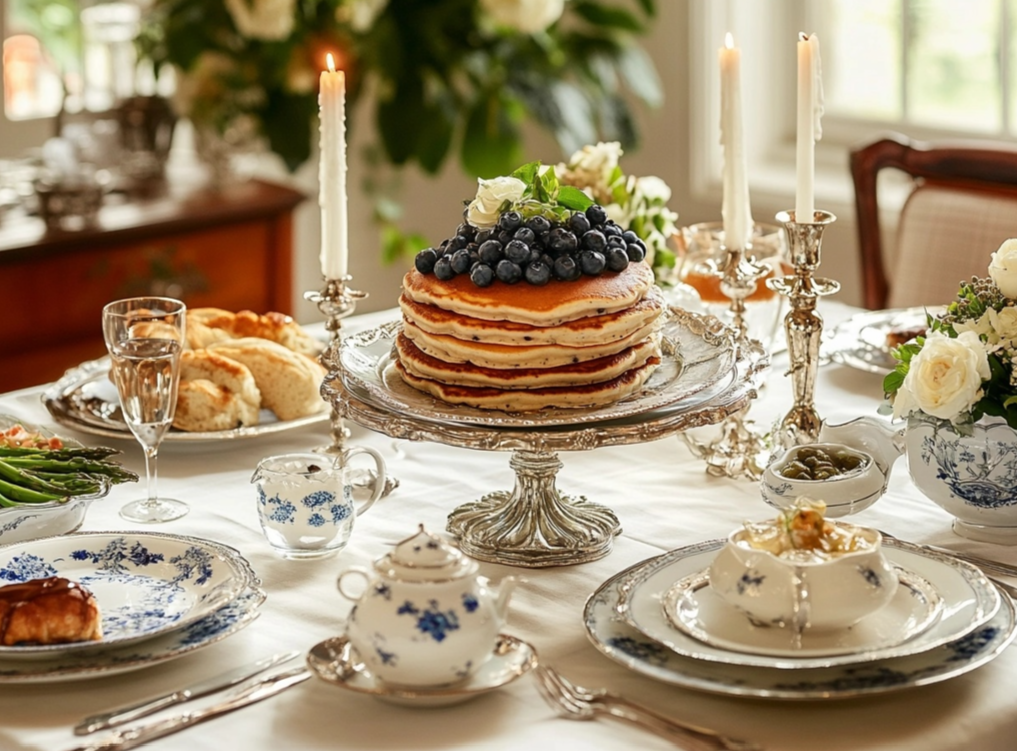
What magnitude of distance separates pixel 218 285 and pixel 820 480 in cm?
250

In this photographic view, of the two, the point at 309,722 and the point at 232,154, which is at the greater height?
the point at 232,154

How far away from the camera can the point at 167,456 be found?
5.94 feet

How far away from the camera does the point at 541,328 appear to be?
143 cm

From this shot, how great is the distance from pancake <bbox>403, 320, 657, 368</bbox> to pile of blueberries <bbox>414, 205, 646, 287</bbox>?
6 centimetres

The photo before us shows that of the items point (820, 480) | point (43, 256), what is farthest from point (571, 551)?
point (43, 256)

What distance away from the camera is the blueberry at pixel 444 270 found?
1.49 m

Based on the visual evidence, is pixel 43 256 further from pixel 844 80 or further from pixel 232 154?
pixel 844 80

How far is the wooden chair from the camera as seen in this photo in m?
2.54

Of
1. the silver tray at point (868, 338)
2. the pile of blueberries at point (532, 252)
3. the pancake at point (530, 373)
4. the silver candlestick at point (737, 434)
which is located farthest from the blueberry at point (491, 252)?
the silver tray at point (868, 338)

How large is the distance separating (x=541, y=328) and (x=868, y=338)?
32.9 inches

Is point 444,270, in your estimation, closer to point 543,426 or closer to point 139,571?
point 543,426

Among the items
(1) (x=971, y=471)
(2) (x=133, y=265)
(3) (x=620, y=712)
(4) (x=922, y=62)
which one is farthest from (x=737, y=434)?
(4) (x=922, y=62)

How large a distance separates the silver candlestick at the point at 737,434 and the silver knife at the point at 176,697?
656 millimetres

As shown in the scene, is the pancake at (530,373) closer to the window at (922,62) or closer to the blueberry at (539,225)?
the blueberry at (539,225)
